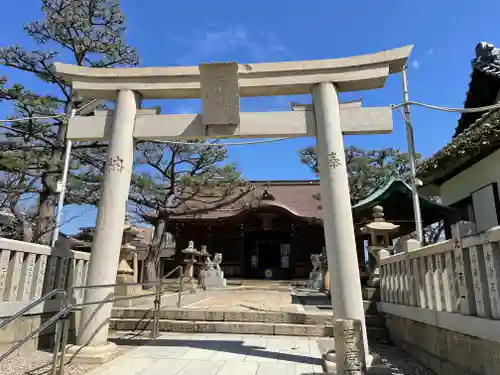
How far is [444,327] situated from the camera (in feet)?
14.9

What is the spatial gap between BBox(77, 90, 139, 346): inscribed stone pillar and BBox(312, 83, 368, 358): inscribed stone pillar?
3.13 metres

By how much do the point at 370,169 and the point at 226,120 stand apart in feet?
63.3

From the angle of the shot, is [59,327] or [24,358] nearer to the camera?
[59,327]

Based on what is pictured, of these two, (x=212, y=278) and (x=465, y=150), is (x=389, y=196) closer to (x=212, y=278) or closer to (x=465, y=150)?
(x=465, y=150)

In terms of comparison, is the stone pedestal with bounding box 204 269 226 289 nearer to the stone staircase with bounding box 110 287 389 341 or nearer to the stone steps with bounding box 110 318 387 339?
the stone staircase with bounding box 110 287 389 341

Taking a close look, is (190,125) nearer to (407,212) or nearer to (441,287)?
(441,287)

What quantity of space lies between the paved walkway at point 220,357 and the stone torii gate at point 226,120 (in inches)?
27.8

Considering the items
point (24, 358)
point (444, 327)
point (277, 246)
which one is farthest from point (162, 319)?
Answer: point (277, 246)

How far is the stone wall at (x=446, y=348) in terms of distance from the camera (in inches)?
140

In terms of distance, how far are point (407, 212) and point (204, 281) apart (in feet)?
34.0

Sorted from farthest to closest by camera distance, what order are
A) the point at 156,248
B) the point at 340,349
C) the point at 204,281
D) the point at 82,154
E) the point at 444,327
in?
the point at 156,248, the point at 204,281, the point at 82,154, the point at 444,327, the point at 340,349

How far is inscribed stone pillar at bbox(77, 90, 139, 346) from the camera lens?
524 centimetres

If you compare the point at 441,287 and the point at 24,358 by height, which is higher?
the point at 441,287

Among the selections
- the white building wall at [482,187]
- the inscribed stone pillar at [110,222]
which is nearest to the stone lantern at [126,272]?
the inscribed stone pillar at [110,222]
